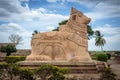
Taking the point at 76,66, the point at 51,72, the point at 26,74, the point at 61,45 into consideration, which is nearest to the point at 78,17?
the point at 61,45

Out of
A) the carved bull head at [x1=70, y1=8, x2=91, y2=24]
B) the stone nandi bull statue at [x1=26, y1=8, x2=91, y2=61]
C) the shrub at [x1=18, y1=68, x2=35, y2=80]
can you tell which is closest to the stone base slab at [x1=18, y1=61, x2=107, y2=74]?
the stone nandi bull statue at [x1=26, y1=8, x2=91, y2=61]

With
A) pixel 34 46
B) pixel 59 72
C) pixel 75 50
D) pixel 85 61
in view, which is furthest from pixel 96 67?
pixel 59 72

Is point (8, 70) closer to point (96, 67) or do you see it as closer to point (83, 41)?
point (96, 67)

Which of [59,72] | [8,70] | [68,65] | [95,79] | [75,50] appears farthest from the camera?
[75,50]

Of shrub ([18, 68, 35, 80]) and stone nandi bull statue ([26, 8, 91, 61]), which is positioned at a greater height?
stone nandi bull statue ([26, 8, 91, 61])

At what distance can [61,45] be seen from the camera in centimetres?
1238

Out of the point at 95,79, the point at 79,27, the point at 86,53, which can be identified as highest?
the point at 79,27

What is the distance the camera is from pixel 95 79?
359 inches

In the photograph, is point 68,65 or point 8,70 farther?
point 68,65

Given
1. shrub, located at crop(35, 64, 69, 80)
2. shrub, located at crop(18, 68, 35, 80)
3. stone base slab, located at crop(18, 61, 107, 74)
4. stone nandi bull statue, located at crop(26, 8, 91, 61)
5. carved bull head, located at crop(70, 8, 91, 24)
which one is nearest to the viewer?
shrub, located at crop(35, 64, 69, 80)

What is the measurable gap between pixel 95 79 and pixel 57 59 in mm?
3576

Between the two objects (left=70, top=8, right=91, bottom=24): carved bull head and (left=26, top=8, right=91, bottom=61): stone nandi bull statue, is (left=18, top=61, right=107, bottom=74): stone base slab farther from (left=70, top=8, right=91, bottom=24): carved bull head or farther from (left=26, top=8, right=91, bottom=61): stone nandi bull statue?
(left=70, top=8, right=91, bottom=24): carved bull head

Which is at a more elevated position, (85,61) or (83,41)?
(83,41)

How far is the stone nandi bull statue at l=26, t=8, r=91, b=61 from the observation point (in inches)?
484
